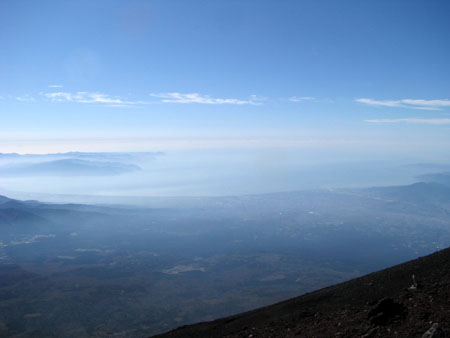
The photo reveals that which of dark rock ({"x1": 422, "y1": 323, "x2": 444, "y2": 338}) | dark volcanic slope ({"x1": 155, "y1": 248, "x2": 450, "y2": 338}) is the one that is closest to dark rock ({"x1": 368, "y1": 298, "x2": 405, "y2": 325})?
dark volcanic slope ({"x1": 155, "y1": 248, "x2": 450, "y2": 338})

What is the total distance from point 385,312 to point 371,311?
0.46m

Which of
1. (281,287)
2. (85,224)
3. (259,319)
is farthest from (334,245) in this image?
(85,224)

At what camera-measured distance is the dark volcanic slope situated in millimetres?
7935

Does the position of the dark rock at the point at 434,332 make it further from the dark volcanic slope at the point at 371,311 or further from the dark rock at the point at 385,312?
the dark rock at the point at 385,312

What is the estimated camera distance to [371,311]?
9078 mm

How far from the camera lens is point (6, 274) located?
7338cm

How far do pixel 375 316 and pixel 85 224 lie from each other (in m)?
144

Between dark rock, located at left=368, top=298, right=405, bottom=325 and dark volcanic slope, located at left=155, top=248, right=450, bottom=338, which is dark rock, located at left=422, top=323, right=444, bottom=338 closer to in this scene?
dark volcanic slope, located at left=155, top=248, right=450, bottom=338

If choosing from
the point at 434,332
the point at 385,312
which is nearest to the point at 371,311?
the point at 385,312

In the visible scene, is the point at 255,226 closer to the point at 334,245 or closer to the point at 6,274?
the point at 334,245

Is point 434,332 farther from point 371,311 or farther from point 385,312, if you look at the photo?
point 371,311

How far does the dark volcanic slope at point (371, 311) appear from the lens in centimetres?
794

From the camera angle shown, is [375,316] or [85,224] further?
[85,224]

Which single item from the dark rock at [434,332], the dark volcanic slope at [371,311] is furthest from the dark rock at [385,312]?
the dark rock at [434,332]
